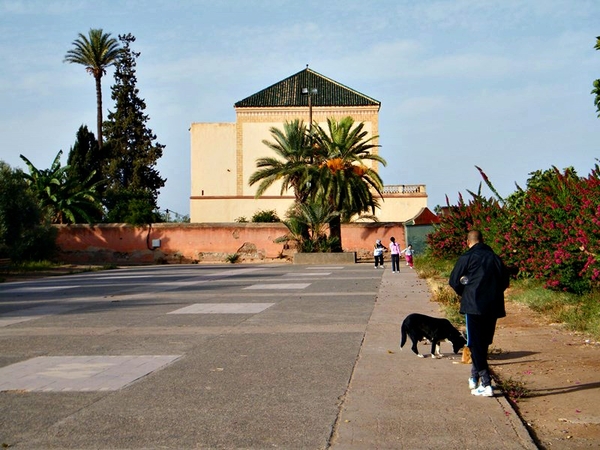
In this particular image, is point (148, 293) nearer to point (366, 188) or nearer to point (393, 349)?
point (393, 349)

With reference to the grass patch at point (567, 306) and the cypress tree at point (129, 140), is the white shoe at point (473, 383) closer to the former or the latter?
the grass patch at point (567, 306)

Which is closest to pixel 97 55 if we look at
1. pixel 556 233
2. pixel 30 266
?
pixel 30 266

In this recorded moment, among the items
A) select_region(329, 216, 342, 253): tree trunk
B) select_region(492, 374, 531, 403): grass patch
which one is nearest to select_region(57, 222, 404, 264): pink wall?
select_region(329, 216, 342, 253): tree trunk

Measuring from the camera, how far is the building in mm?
70438

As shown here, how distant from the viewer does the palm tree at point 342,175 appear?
46.7m

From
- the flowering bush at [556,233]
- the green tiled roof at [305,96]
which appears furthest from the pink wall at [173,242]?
the flowering bush at [556,233]

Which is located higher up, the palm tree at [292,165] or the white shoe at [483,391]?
the palm tree at [292,165]

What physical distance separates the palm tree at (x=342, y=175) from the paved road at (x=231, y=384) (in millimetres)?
30458

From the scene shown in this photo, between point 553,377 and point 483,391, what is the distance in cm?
147

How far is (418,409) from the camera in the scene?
7152 millimetres

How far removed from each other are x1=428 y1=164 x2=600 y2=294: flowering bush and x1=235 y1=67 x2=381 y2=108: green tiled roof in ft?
161

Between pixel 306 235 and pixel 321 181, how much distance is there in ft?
11.0

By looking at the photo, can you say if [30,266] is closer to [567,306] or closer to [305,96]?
[567,306]

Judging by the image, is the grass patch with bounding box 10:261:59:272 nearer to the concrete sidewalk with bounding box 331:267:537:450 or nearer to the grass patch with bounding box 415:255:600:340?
the grass patch with bounding box 415:255:600:340
